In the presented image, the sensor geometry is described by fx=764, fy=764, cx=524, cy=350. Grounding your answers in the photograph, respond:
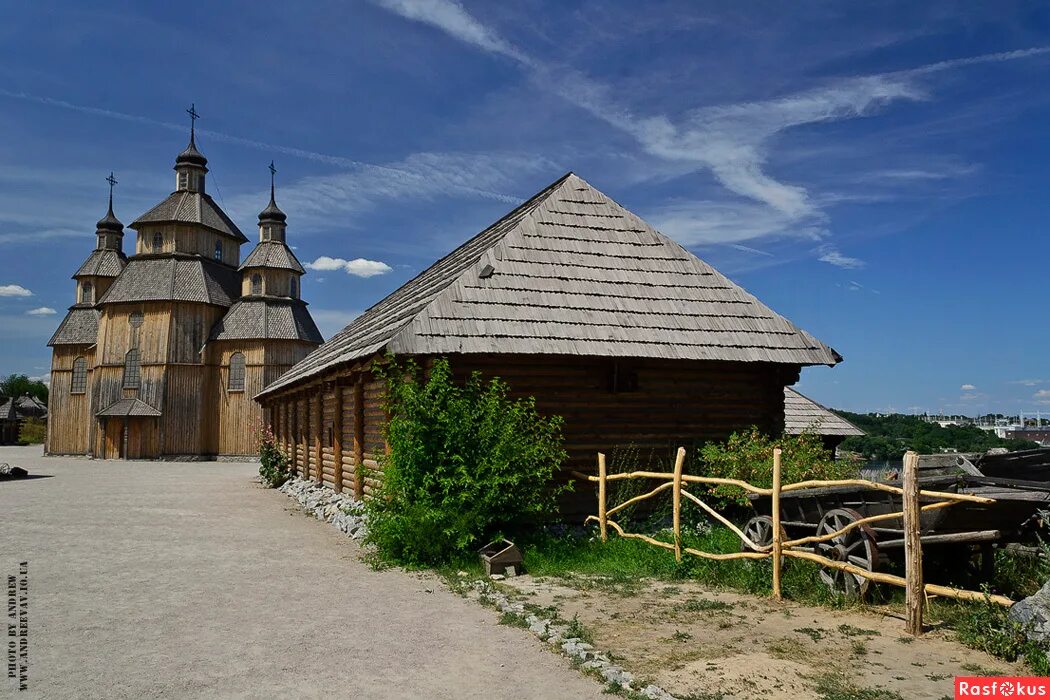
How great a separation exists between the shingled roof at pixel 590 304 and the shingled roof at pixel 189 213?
105 ft

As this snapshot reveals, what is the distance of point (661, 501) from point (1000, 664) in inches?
251

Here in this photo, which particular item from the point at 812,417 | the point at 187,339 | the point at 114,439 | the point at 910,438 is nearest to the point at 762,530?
the point at 812,417

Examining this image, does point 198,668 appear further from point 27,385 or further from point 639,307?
point 27,385

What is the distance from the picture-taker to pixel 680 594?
25.9 feet

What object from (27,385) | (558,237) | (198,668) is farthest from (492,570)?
(27,385)

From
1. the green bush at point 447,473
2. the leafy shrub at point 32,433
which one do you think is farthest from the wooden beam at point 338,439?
the leafy shrub at point 32,433

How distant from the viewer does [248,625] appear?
684 cm

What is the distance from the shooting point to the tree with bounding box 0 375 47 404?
281ft

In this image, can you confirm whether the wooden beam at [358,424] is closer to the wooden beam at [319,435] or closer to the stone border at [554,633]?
the stone border at [554,633]

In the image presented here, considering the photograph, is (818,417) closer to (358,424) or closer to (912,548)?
(358,424)

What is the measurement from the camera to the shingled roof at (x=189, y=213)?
132 feet

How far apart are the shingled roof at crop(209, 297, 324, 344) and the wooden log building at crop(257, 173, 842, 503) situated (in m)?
26.0

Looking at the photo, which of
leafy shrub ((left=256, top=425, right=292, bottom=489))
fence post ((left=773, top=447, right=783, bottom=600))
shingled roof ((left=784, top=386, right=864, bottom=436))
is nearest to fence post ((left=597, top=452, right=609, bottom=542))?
fence post ((left=773, top=447, right=783, bottom=600))

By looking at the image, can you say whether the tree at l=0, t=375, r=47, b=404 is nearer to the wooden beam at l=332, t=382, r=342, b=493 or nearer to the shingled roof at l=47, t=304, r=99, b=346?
the shingled roof at l=47, t=304, r=99, b=346
